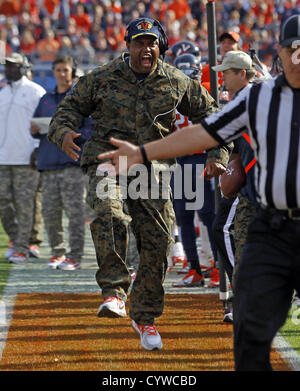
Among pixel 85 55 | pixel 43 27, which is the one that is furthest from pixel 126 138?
pixel 43 27

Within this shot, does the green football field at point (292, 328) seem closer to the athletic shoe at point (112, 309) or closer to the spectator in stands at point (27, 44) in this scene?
the athletic shoe at point (112, 309)

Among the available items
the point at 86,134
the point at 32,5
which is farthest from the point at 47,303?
the point at 32,5

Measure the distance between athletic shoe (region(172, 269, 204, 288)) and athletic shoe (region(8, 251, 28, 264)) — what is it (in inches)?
94.1

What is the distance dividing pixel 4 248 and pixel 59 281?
273 centimetres

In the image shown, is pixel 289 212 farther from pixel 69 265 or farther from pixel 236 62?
pixel 69 265

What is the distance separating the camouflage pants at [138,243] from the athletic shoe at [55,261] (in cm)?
A: 394

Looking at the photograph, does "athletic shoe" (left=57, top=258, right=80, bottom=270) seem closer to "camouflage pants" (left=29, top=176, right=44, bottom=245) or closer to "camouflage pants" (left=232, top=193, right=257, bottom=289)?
"camouflage pants" (left=29, top=176, right=44, bottom=245)

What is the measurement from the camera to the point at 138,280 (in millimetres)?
5504

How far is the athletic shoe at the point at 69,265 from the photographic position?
9219 mm

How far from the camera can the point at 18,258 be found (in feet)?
32.0

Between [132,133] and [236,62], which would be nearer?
[132,133]

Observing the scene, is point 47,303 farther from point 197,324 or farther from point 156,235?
point 156,235

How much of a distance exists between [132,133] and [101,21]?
18315 mm

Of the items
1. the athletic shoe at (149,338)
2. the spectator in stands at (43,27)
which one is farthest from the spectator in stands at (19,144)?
the spectator in stands at (43,27)
